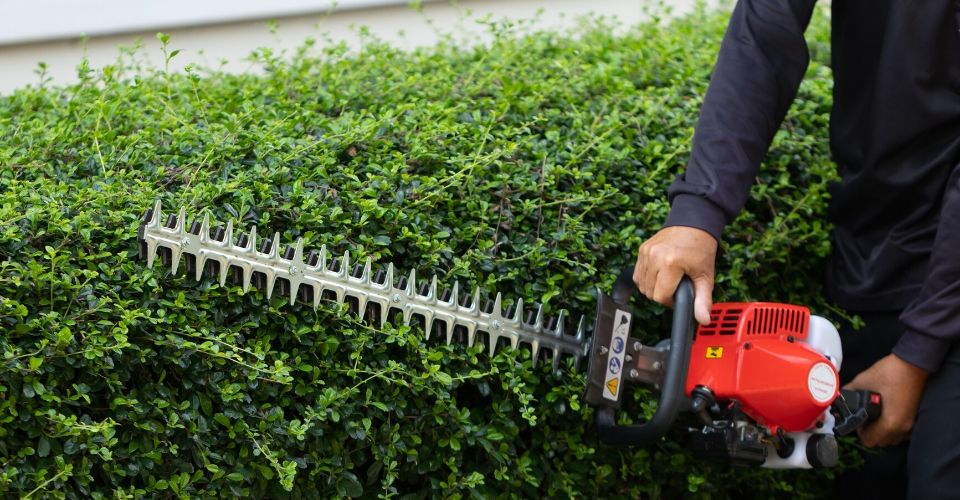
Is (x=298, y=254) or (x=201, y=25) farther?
(x=201, y=25)

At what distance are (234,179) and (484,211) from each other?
58 cm

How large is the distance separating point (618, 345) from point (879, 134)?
828 millimetres

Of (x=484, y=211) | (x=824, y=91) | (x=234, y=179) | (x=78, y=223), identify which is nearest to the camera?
(x=78, y=223)

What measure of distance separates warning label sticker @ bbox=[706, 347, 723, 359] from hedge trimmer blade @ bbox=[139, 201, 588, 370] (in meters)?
0.28

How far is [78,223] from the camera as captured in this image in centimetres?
212

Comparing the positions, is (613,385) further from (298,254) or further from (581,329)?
(298,254)

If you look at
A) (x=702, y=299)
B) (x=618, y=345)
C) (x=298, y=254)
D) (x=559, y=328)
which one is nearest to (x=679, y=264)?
(x=702, y=299)

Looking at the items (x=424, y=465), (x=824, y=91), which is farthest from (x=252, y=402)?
(x=824, y=91)

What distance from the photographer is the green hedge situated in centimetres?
207

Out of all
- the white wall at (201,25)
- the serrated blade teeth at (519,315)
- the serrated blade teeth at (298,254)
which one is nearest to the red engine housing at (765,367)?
the serrated blade teeth at (519,315)

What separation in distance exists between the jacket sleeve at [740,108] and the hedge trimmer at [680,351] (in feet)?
0.74

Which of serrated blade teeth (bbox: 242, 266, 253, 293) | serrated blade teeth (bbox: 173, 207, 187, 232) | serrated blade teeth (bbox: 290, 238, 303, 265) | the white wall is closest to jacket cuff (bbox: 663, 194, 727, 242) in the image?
serrated blade teeth (bbox: 290, 238, 303, 265)

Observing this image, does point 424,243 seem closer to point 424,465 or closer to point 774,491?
point 424,465

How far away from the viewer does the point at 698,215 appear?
241 centimetres
